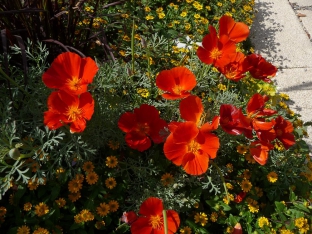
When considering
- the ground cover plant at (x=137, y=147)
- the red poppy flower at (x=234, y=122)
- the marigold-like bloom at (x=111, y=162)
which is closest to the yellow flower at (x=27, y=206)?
the ground cover plant at (x=137, y=147)

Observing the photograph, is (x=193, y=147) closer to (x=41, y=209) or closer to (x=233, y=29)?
(x=233, y=29)

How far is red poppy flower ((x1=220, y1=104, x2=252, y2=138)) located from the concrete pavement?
1351mm

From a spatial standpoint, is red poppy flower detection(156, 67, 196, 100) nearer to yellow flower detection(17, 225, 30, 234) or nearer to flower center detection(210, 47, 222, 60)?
flower center detection(210, 47, 222, 60)

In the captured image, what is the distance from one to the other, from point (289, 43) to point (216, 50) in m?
2.02

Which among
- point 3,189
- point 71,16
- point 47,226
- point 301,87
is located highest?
point 71,16

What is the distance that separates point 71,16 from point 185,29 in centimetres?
102

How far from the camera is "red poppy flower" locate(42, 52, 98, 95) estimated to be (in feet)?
4.61

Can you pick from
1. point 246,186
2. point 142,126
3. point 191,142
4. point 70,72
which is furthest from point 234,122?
point 70,72

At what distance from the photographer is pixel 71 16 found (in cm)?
207

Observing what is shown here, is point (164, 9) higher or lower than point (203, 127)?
lower

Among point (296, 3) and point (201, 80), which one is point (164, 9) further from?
point (296, 3)

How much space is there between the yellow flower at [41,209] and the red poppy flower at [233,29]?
1.04m

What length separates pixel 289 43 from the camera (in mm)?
3367

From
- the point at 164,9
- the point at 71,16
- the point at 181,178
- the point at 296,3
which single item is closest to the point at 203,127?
the point at 181,178
